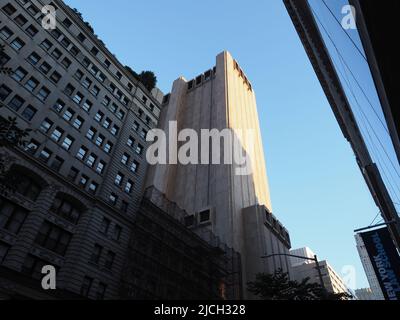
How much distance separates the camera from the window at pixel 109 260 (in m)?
35.5

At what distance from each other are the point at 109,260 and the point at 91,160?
12990mm

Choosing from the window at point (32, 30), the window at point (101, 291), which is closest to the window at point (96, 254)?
the window at point (101, 291)

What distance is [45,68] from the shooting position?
40.2 meters

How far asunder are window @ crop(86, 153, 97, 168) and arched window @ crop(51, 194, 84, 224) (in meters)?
5.75

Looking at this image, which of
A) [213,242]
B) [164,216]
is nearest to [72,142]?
[164,216]

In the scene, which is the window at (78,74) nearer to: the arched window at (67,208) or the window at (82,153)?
the window at (82,153)

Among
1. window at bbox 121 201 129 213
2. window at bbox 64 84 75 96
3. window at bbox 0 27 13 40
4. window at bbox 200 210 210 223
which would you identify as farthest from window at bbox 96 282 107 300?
window at bbox 200 210 210 223

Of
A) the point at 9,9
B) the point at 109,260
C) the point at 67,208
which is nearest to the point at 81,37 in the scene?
the point at 9,9

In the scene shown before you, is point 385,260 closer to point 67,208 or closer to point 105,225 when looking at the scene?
point 105,225

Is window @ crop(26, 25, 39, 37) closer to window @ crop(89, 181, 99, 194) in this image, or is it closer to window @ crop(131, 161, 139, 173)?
window @ crop(89, 181, 99, 194)

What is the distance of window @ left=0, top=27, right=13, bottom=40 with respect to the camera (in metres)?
36.4

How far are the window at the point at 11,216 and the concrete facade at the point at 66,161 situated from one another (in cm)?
8

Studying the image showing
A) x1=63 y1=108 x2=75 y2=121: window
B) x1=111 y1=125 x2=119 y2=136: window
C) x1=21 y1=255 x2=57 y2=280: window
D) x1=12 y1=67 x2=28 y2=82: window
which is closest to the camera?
x1=21 y1=255 x2=57 y2=280: window

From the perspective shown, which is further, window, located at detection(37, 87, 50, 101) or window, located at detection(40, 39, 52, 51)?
window, located at detection(40, 39, 52, 51)
